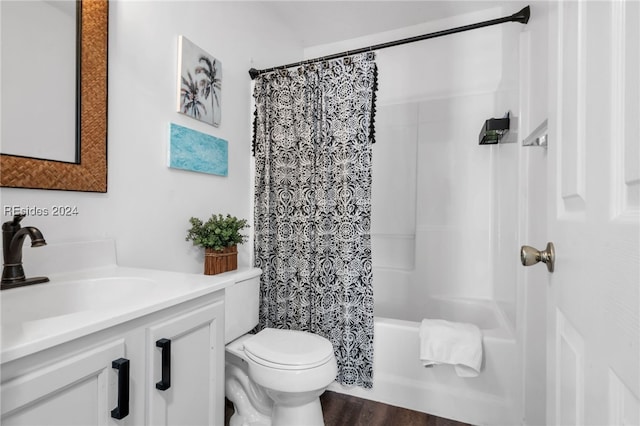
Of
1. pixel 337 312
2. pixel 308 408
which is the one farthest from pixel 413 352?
→ pixel 308 408

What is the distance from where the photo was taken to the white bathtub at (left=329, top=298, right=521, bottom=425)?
1602mm

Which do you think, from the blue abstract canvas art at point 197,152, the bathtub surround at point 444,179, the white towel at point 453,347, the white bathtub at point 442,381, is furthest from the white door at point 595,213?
the blue abstract canvas art at point 197,152

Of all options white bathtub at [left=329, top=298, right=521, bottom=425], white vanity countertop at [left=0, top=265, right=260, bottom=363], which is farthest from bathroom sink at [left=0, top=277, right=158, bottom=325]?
white bathtub at [left=329, top=298, right=521, bottom=425]

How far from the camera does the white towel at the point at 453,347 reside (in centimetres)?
157

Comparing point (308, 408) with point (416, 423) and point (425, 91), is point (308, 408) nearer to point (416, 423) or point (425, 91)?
point (416, 423)

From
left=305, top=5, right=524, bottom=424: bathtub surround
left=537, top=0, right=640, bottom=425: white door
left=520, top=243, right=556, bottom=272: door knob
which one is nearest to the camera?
left=537, top=0, right=640, bottom=425: white door

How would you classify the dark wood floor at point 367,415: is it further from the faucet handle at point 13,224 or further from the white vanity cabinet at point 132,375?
the faucet handle at point 13,224

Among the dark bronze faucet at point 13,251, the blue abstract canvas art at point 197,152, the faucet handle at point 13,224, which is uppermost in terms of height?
the blue abstract canvas art at point 197,152

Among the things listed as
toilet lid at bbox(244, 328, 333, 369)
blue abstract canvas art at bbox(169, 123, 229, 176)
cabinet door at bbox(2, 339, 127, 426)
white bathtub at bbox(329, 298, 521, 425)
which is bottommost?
white bathtub at bbox(329, 298, 521, 425)

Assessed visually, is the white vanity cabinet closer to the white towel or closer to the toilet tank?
the toilet tank

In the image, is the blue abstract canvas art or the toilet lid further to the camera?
the blue abstract canvas art

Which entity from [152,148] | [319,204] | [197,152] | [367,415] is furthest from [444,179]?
[152,148]

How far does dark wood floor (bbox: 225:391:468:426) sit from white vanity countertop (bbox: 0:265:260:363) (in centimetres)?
106

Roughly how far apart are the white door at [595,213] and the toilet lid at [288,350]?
2.79 feet
